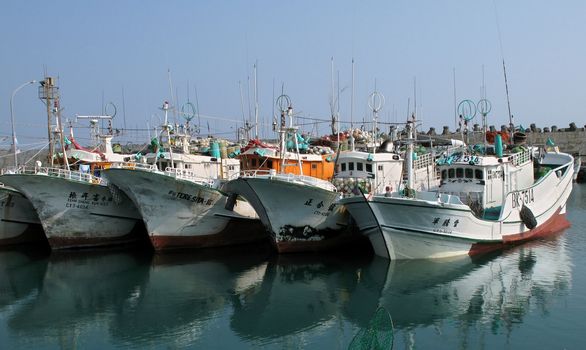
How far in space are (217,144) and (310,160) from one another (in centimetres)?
459

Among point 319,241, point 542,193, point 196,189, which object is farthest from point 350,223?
point 542,193

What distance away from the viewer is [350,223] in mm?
22188

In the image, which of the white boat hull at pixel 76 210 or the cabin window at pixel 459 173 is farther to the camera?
the white boat hull at pixel 76 210

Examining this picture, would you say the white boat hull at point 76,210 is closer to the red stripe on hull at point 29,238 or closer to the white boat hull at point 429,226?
the red stripe on hull at point 29,238

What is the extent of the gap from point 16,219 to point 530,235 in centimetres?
2129

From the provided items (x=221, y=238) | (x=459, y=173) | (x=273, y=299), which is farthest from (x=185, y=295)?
(x=459, y=173)

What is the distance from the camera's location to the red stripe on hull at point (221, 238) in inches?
917

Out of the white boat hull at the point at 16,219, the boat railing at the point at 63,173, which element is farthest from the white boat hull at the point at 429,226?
the white boat hull at the point at 16,219

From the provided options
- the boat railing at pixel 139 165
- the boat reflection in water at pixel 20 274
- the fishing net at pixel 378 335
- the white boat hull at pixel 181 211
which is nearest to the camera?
the fishing net at pixel 378 335

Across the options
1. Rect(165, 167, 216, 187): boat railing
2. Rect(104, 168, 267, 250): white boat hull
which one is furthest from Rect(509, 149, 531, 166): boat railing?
Rect(165, 167, 216, 187): boat railing

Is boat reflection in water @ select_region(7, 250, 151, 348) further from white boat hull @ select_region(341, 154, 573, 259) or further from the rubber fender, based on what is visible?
white boat hull @ select_region(341, 154, 573, 259)

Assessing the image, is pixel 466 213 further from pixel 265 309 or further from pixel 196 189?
pixel 196 189

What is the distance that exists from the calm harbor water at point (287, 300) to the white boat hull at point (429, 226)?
44 centimetres

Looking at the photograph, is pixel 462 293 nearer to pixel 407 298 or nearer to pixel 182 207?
pixel 407 298
